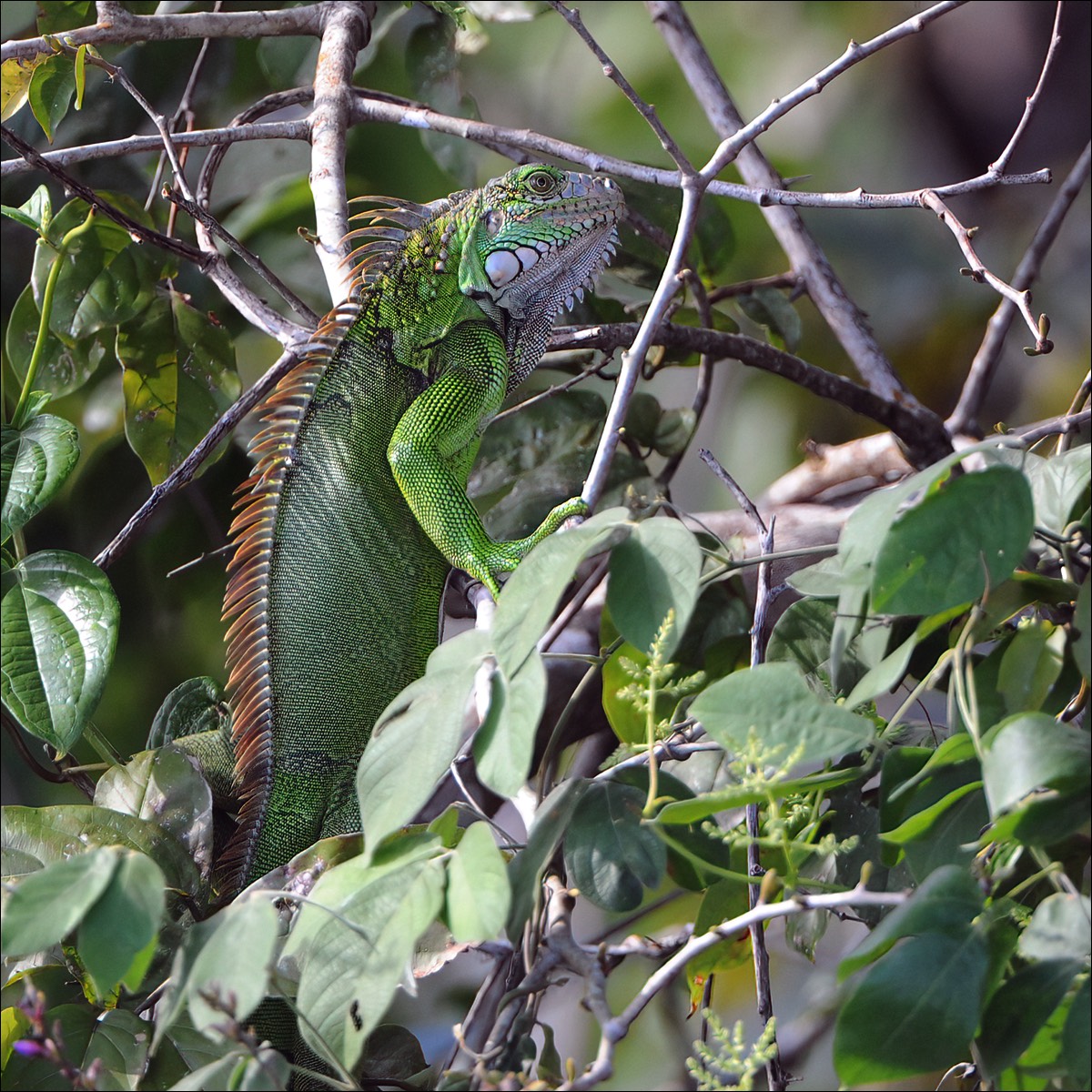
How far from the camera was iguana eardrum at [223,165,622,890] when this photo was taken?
1.65m

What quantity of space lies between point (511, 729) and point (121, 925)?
28cm

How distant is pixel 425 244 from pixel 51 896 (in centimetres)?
143

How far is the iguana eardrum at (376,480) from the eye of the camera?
65.1 inches

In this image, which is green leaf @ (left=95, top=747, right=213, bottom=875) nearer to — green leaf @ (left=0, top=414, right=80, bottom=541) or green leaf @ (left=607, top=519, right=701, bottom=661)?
green leaf @ (left=0, top=414, right=80, bottom=541)

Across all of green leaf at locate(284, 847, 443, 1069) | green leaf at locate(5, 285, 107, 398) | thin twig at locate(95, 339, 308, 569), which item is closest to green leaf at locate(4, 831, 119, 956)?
green leaf at locate(284, 847, 443, 1069)

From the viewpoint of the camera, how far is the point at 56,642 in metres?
1.11

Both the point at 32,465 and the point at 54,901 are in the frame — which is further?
the point at 32,465

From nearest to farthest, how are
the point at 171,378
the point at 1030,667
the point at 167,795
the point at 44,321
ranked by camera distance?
the point at 1030,667, the point at 167,795, the point at 44,321, the point at 171,378

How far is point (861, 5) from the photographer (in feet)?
12.3

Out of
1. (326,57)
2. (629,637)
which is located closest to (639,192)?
(326,57)

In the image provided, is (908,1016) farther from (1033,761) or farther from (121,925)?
(121,925)

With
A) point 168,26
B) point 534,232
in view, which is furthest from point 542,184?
point 168,26

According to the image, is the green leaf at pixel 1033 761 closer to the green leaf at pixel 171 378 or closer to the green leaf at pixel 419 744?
the green leaf at pixel 419 744

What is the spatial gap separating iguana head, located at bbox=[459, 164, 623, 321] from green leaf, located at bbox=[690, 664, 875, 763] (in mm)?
1268
